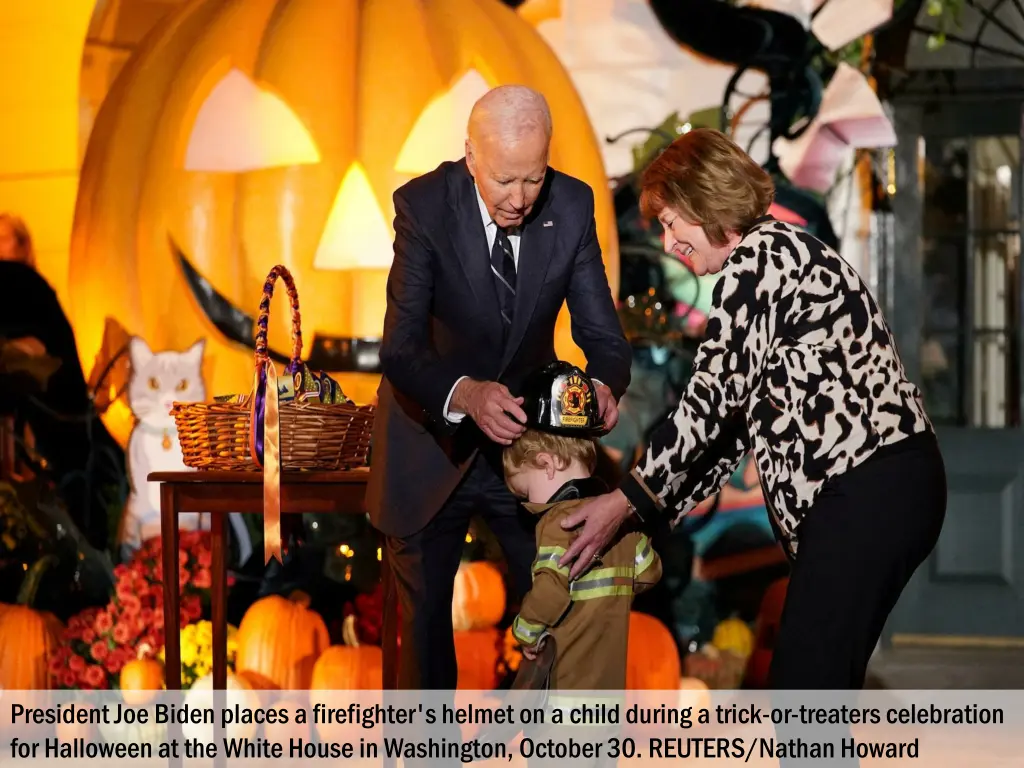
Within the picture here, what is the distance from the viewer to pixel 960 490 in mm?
4418

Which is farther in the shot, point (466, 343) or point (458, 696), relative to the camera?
point (458, 696)

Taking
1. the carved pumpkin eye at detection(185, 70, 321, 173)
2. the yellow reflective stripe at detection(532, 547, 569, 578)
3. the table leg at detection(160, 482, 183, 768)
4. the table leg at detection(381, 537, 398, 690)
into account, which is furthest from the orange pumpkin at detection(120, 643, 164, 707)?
the yellow reflective stripe at detection(532, 547, 569, 578)

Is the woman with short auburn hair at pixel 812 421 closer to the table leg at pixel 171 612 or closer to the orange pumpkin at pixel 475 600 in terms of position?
the table leg at pixel 171 612

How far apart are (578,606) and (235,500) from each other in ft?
3.19

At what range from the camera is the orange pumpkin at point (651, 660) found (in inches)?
155

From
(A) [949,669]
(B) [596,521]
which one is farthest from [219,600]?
(A) [949,669]

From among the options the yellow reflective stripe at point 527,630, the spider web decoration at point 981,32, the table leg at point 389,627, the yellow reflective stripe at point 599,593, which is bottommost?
the table leg at point 389,627

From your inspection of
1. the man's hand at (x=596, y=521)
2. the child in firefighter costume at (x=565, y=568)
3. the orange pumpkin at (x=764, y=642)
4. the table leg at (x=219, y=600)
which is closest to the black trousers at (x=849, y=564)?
the man's hand at (x=596, y=521)

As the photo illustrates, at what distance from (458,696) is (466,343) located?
4.78 ft

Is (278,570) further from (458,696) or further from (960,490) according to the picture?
(960,490)

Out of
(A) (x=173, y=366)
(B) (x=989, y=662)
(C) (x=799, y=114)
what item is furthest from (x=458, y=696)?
(C) (x=799, y=114)

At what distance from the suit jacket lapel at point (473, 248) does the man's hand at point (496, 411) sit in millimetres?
246

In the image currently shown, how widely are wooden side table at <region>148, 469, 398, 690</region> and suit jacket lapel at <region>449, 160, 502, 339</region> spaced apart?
2.00ft

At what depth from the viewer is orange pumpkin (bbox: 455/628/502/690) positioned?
3.92 metres
